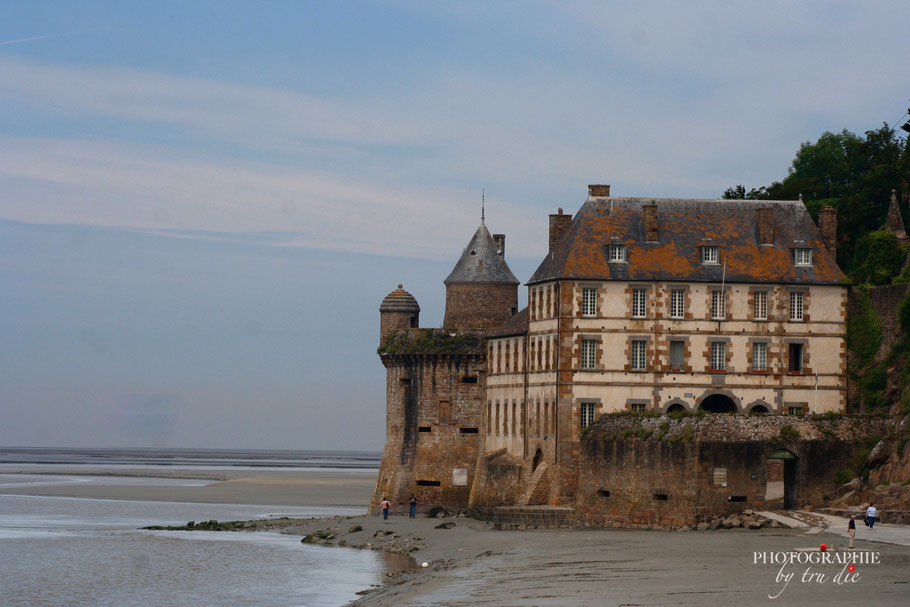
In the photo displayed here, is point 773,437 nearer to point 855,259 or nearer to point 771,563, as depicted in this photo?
point 771,563

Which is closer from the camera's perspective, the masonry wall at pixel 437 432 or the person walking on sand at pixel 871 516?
the person walking on sand at pixel 871 516

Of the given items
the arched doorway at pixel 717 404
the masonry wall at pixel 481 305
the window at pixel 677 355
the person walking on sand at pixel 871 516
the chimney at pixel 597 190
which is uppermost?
the chimney at pixel 597 190

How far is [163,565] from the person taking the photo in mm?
61875

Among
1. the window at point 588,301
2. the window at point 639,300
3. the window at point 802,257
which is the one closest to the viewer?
the window at point 588,301

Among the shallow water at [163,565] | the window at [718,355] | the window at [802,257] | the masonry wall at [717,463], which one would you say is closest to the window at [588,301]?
the window at [718,355]

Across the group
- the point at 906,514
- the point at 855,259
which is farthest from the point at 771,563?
the point at 855,259

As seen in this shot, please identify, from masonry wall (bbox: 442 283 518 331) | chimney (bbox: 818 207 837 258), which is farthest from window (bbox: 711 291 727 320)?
masonry wall (bbox: 442 283 518 331)

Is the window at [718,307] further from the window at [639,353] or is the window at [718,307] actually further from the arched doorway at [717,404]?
the arched doorway at [717,404]

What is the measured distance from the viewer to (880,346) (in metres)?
66.4

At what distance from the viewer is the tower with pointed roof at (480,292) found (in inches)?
3159

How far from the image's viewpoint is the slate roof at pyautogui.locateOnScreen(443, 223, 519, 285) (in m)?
80.7

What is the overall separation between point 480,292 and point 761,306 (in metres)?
17.5

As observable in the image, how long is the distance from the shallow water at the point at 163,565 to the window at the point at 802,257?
21.9m

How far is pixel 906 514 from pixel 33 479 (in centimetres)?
10697
